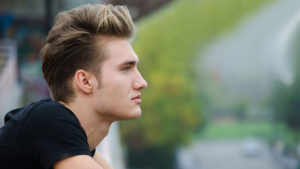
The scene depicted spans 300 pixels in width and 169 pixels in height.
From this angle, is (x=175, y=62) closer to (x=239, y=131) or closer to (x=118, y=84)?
(x=239, y=131)

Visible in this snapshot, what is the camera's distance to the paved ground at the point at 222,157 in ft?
58.3

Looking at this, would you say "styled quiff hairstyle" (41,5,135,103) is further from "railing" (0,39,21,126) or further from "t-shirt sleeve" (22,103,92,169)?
"railing" (0,39,21,126)

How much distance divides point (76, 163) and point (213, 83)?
18568 mm

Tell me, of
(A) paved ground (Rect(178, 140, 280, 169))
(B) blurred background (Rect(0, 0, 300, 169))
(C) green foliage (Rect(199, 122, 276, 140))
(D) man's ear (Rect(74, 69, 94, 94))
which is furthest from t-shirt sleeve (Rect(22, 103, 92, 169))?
(C) green foliage (Rect(199, 122, 276, 140))

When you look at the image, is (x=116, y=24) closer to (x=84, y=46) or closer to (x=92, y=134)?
(x=84, y=46)

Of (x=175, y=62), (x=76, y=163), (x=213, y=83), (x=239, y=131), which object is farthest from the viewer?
(x=213, y=83)

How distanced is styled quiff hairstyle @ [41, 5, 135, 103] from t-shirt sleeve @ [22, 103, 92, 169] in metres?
0.13

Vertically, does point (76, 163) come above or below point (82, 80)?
below

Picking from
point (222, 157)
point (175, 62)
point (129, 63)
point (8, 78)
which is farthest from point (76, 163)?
point (175, 62)

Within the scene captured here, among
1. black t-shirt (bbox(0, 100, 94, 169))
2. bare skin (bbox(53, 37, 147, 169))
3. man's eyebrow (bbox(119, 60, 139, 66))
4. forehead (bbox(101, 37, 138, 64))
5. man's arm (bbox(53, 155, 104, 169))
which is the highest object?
forehead (bbox(101, 37, 138, 64))

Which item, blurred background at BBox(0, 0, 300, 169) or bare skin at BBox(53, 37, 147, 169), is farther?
blurred background at BBox(0, 0, 300, 169)

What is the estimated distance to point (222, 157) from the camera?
18.2 meters

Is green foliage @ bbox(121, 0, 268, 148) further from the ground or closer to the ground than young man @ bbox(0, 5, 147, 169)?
further from the ground

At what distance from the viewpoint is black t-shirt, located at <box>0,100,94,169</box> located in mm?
1224
